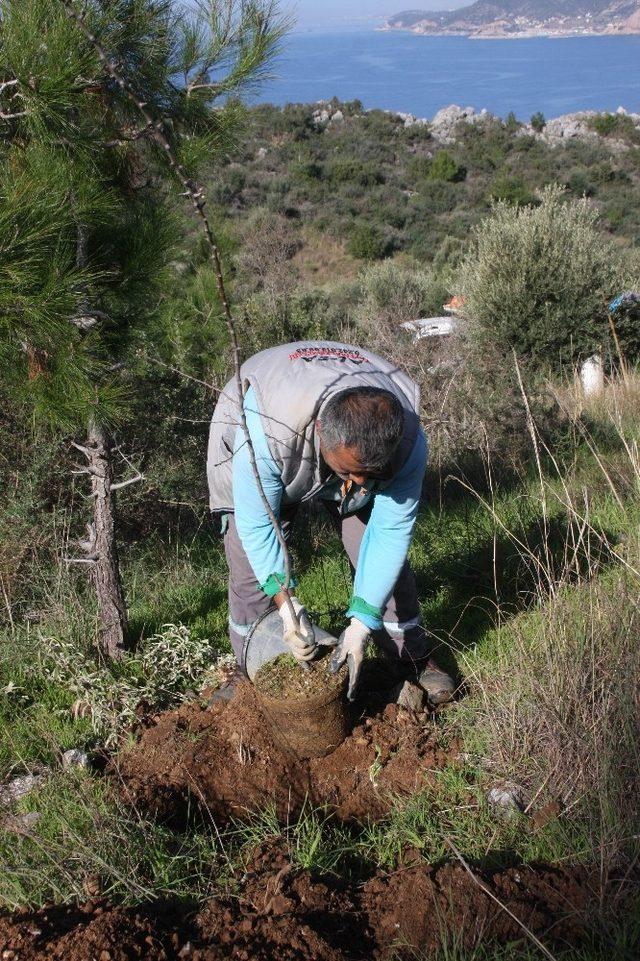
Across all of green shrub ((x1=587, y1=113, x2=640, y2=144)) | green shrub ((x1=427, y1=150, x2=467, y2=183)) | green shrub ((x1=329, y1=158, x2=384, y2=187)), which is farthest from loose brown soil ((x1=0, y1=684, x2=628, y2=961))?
green shrub ((x1=587, y1=113, x2=640, y2=144))

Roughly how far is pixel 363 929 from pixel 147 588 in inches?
104

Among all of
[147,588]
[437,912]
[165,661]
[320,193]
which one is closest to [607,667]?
[437,912]

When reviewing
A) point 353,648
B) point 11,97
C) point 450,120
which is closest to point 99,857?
point 353,648

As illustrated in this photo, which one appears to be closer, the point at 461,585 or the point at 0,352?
the point at 0,352

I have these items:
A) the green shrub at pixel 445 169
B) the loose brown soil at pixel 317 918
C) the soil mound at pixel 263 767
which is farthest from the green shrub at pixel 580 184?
the loose brown soil at pixel 317 918

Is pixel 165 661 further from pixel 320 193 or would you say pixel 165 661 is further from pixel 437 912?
pixel 320 193

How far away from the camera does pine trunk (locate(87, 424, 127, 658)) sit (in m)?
3.27

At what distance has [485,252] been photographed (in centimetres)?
1005

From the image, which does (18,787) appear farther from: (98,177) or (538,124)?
(538,124)

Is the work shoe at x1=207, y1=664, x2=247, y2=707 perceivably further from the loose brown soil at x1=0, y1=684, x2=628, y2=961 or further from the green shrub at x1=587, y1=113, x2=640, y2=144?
the green shrub at x1=587, y1=113, x2=640, y2=144

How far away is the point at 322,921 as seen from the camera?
192cm

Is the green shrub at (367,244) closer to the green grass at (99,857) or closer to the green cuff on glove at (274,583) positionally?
the green cuff on glove at (274,583)

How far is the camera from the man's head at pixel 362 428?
2.18 m

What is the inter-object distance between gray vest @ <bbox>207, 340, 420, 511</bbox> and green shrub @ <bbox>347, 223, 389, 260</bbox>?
21293 mm
